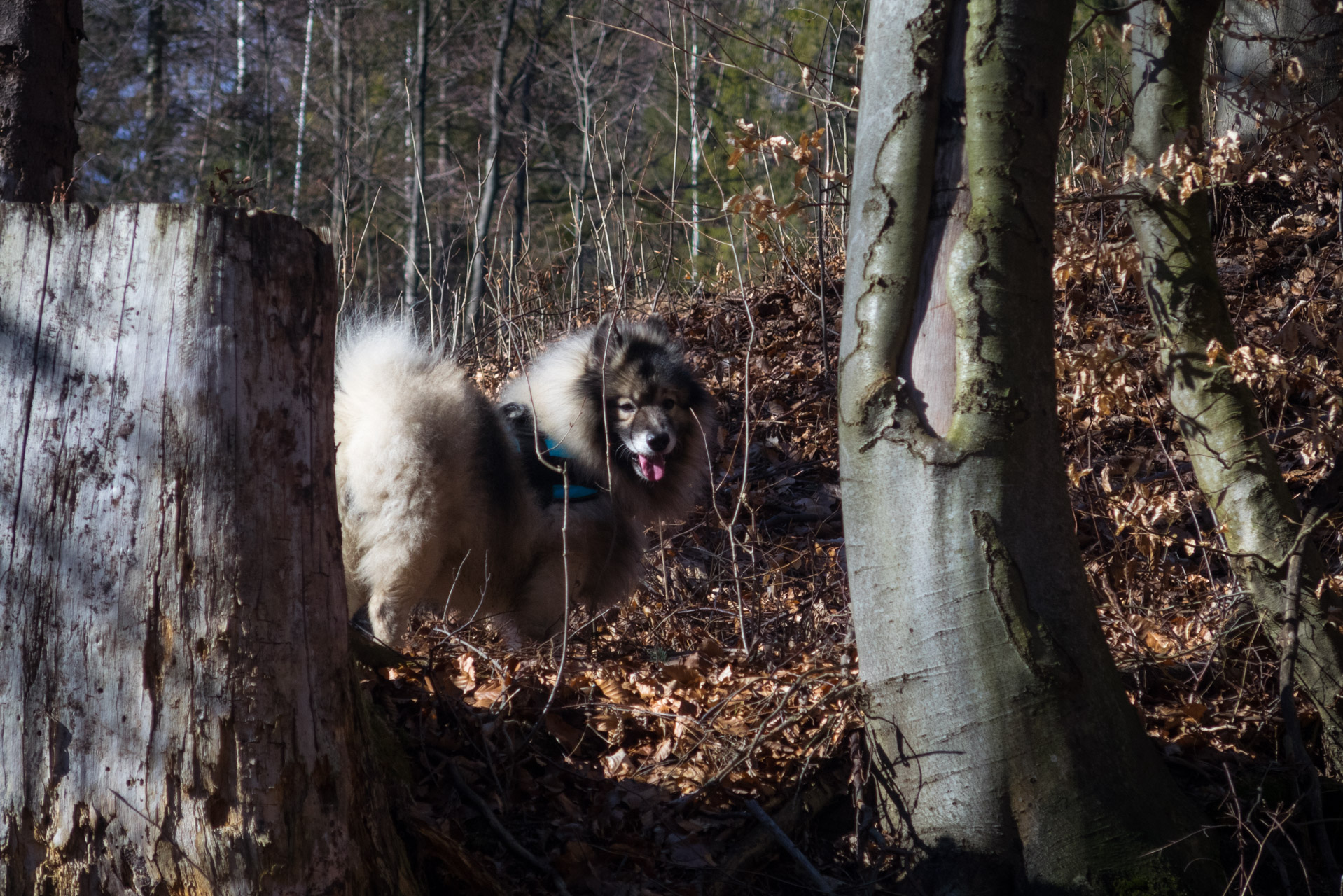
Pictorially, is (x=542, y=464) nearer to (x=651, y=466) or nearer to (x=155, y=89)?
(x=651, y=466)

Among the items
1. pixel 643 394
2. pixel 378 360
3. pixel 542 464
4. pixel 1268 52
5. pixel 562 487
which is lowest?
pixel 562 487

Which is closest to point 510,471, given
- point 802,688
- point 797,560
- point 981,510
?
point 797,560

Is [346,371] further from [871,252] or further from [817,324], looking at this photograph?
[817,324]

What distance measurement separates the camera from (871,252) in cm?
272

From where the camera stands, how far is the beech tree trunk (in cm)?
197

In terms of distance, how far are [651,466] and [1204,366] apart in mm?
2947

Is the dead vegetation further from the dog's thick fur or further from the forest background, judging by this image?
the dog's thick fur

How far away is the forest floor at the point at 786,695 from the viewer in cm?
285

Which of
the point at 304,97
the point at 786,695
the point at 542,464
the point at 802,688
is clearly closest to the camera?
the point at 786,695

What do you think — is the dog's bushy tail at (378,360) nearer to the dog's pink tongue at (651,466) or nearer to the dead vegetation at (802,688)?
the dead vegetation at (802,688)

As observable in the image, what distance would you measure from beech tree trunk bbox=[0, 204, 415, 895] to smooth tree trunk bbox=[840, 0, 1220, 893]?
155cm

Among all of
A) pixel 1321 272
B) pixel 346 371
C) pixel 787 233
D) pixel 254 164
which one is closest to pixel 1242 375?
pixel 1321 272

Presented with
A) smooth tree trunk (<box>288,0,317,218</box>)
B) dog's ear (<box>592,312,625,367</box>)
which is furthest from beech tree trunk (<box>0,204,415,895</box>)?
smooth tree trunk (<box>288,0,317,218</box>)

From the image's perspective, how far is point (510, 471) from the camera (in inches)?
196
